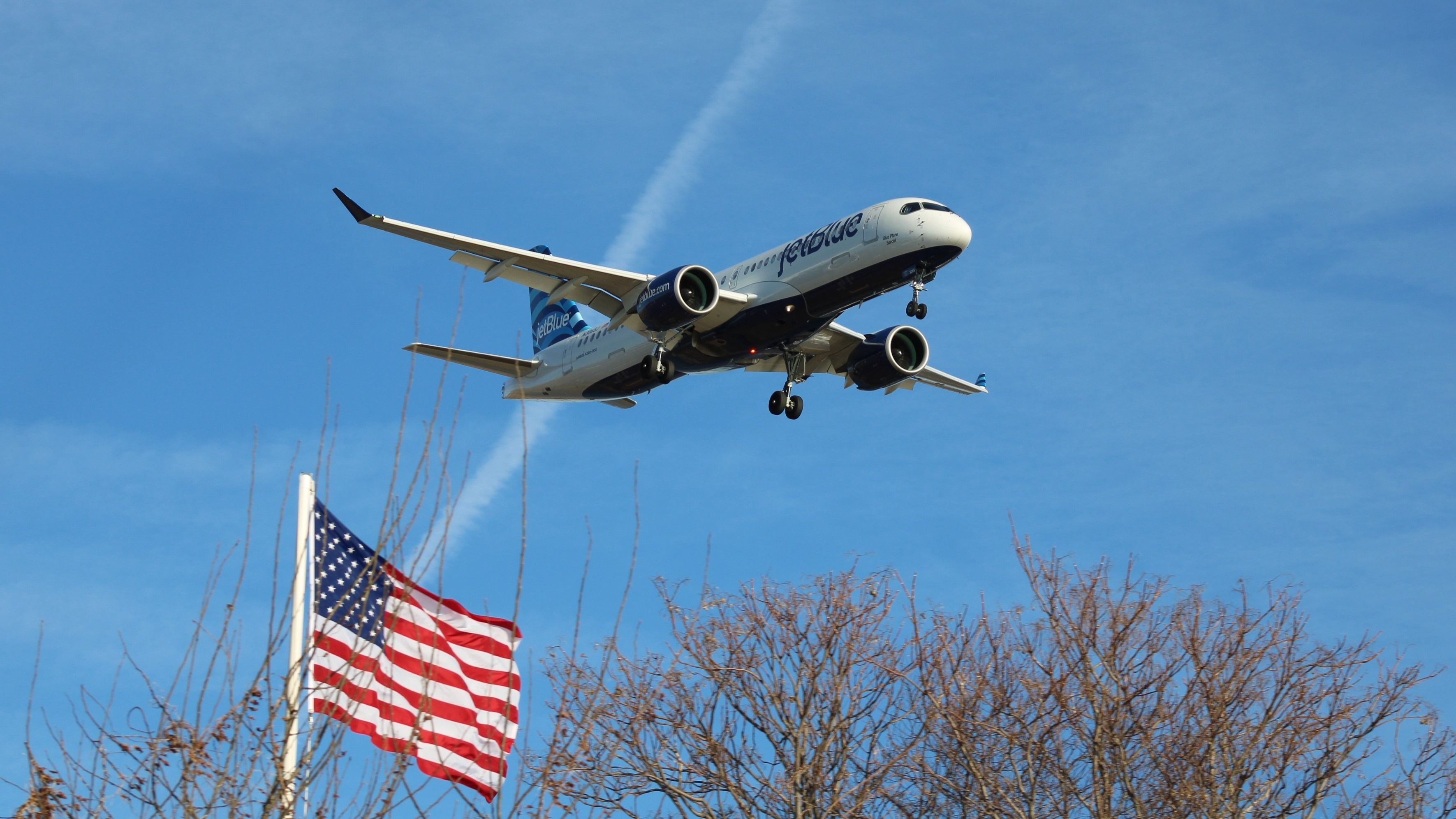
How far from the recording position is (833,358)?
3503cm

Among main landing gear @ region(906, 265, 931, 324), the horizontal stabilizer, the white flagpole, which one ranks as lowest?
the white flagpole

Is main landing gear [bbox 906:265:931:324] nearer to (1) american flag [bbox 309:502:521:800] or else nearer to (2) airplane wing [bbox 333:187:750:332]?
(2) airplane wing [bbox 333:187:750:332]

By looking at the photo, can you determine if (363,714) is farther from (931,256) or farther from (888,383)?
(888,383)

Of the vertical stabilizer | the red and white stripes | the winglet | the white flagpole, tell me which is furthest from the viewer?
the vertical stabilizer

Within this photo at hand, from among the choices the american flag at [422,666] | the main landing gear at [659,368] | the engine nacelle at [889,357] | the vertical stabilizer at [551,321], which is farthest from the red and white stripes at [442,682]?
the vertical stabilizer at [551,321]

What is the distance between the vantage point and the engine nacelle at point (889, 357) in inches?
1323

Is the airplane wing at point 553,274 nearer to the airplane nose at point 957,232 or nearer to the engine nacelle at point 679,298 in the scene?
the engine nacelle at point 679,298

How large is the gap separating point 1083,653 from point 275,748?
15258 mm

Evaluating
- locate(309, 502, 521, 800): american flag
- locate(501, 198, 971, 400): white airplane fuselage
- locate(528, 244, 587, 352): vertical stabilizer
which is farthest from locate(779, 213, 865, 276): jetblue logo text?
locate(309, 502, 521, 800): american flag

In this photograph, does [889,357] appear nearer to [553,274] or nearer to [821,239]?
[821,239]

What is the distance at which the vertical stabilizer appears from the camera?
136 feet

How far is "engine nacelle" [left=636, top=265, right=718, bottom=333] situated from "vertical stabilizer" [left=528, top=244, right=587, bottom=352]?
1084 cm

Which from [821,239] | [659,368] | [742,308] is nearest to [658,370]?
[659,368]

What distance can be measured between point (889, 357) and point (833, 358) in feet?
6.64
